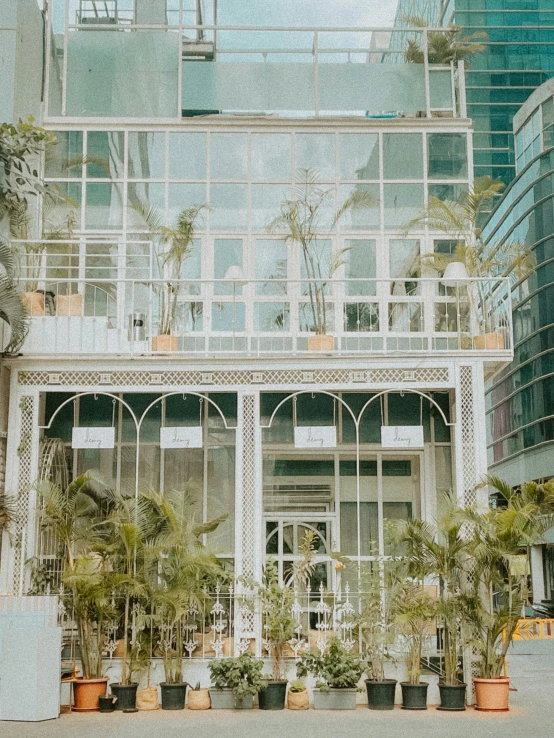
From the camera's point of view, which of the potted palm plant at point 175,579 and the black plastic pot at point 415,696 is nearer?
the black plastic pot at point 415,696

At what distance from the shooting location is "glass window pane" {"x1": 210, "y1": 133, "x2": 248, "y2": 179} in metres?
15.6

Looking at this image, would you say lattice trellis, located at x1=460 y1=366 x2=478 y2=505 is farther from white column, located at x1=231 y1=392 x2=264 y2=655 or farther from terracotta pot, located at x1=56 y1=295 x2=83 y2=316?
terracotta pot, located at x1=56 y1=295 x2=83 y2=316

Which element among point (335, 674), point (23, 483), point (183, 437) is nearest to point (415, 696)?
point (335, 674)

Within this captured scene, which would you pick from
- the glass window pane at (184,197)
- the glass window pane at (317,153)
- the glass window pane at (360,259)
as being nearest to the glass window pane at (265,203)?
the glass window pane at (317,153)

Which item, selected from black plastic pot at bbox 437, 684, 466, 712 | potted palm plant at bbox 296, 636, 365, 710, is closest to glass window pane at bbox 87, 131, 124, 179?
potted palm plant at bbox 296, 636, 365, 710

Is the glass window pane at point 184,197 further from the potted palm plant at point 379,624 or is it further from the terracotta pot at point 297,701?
the terracotta pot at point 297,701

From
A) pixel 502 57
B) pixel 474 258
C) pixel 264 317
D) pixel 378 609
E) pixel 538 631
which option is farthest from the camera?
pixel 502 57

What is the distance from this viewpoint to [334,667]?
35.9 ft

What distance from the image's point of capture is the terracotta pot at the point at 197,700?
436 inches

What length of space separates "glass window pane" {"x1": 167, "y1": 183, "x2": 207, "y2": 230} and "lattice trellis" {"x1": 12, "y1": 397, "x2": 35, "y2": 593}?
4.30 metres

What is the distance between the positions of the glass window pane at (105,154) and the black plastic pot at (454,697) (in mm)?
8848

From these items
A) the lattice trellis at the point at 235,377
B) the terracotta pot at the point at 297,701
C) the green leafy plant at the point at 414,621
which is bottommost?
the terracotta pot at the point at 297,701

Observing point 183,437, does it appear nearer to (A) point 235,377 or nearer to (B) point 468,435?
(A) point 235,377

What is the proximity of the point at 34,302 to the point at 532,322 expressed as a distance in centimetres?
3291
